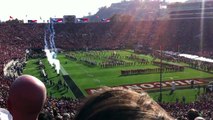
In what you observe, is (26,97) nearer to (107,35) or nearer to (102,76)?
(102,76)

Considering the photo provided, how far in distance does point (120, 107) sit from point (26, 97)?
109 centimetres

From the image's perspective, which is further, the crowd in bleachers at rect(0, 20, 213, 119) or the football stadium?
the crowd in bleachers at rect(0, 20, 213, 119)

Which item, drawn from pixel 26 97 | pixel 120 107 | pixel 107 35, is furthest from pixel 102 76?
pixel 107 35

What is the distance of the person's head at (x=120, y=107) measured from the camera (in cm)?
121

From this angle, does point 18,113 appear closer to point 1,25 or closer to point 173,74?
point 173,74

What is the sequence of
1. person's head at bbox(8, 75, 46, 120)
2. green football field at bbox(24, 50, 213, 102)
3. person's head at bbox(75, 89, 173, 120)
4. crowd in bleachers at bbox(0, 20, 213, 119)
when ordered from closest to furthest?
person's head at bbox(75, 89, 173, 120) < person's head at bbox(8, 75, 46, 120) < green football field at bbox(24, 50, 213, 102) < crowd in bleachers at bbox(0, 20, 213, 119)

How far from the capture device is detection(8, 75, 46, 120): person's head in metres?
2.17

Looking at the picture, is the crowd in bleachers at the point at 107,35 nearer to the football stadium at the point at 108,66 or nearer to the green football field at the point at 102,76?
the football stadium at the point at 108,66

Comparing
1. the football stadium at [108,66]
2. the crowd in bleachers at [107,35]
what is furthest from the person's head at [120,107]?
the crowd in bleachers at [107,35]

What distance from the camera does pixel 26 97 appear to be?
7.17ft

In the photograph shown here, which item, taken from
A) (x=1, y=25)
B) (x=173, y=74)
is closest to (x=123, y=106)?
(x=173, y=74)

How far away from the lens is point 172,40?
7175 cm

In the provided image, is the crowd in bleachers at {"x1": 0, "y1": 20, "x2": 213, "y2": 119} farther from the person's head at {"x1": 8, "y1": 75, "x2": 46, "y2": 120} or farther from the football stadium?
the person's head at {"x1": 8, "y1": 75, "x2": 46, "y2": 120}

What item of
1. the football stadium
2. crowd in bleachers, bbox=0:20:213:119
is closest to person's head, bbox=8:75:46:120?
the football stadium
